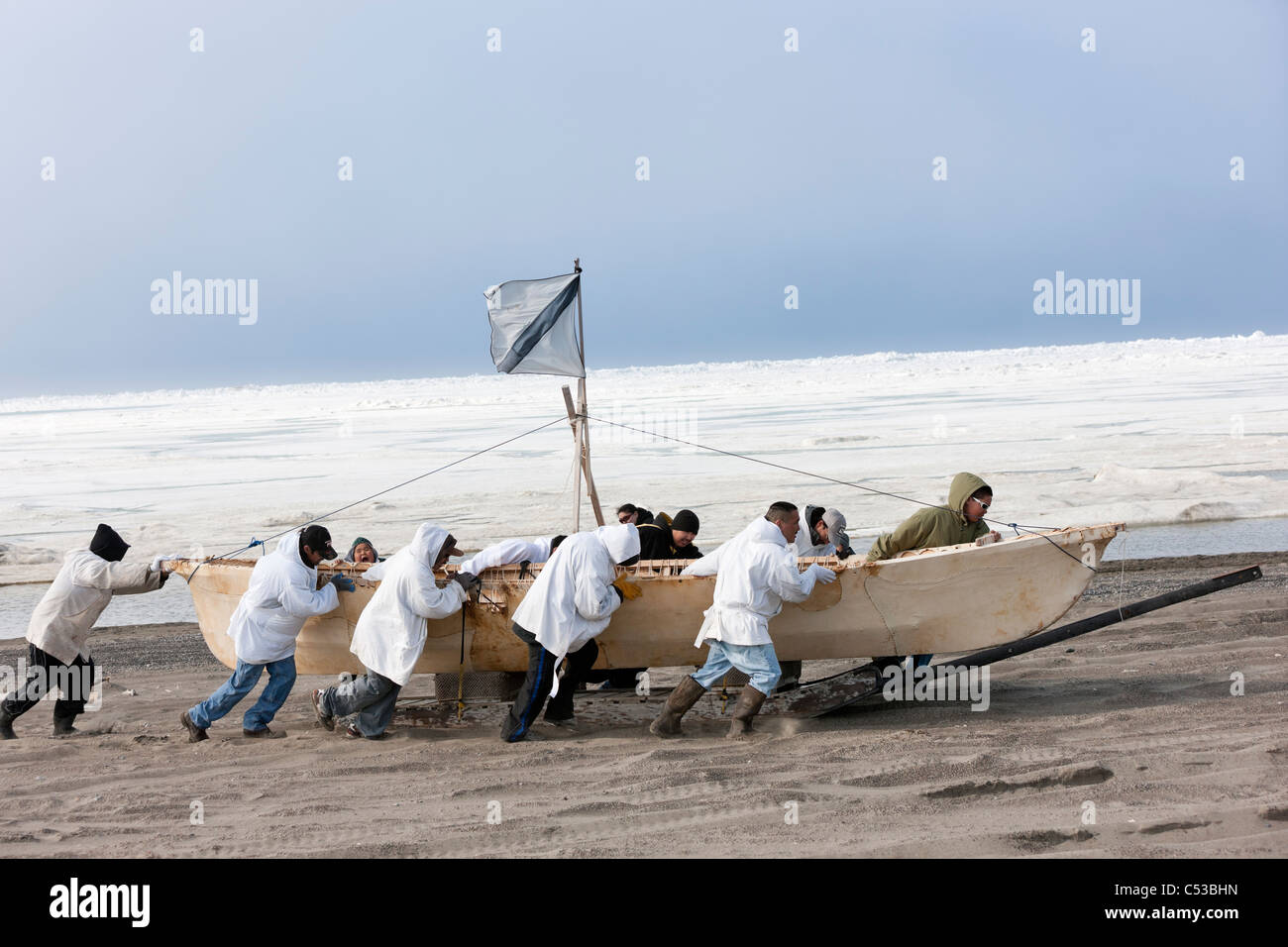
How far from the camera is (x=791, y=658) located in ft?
23.2

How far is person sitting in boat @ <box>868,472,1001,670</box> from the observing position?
7176 mm

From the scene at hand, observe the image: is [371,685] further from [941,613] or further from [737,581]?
[941,613]

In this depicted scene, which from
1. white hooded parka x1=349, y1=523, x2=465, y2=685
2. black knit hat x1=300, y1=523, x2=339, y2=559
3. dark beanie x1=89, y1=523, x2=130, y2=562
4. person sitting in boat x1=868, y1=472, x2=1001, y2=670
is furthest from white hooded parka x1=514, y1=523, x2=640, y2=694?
dark beanie x1=89, y1=523, x2=130, y2=562

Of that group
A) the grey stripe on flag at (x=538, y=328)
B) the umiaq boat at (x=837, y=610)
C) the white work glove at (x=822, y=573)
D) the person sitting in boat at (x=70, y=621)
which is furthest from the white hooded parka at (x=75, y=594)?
the white work glove at (x=822, y=573)

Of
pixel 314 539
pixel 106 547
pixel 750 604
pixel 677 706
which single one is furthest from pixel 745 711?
pixel 106 547

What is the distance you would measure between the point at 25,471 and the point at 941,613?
26.4m

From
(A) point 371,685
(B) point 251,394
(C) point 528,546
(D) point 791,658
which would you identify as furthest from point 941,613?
(B) point 251,394

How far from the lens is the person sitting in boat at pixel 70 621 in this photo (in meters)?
7.10

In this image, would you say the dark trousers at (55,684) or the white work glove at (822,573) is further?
the dark trousers at (55,684)

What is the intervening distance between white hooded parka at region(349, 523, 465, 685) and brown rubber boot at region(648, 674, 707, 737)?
142 centimetres

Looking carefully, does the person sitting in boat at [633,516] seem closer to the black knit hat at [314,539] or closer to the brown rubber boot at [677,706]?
the brown rubber boot at [677,706]

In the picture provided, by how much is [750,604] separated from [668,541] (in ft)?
4.27

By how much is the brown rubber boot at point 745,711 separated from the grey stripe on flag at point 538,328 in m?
3.24

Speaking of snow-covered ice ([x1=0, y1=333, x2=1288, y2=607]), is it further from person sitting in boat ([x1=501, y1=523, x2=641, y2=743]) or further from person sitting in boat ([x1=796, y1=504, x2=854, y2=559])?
person sitting in boat ([x1=501, y1=523, x2=641, y2=743])
